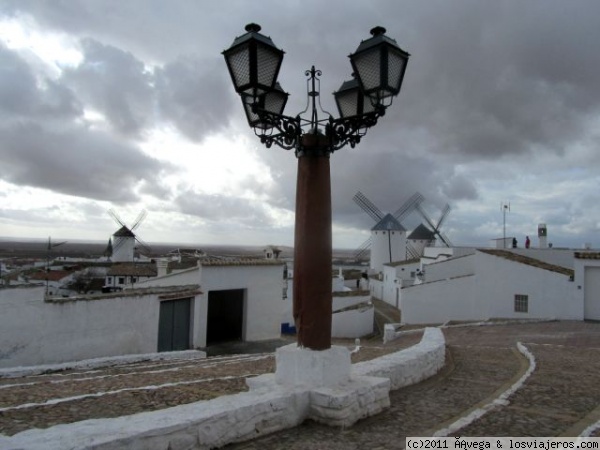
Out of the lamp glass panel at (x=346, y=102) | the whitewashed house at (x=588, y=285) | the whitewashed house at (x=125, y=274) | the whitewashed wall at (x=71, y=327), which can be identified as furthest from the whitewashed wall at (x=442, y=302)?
the whitewashed house at (x=125, y=274)

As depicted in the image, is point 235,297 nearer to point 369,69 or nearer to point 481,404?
point 481,404

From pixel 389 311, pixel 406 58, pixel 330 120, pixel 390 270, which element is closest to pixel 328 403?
pixel 330 120

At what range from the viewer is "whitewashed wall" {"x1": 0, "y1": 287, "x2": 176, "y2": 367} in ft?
37.3

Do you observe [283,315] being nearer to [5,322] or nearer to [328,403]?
[5,322]

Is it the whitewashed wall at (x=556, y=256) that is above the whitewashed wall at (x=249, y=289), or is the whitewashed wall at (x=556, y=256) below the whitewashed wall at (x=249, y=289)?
above

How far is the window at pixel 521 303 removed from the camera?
19078mm

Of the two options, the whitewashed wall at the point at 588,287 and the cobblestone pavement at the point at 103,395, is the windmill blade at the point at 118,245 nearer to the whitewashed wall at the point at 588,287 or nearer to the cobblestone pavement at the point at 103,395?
the whitewashed wall at the point at 588,287

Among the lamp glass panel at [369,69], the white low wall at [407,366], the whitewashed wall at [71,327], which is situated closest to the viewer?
the lamp glass panel at [369,69]

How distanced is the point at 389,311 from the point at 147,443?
32.3m

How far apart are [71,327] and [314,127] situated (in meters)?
10.7

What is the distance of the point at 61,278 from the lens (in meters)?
46.0

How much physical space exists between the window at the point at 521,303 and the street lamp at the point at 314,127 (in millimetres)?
17186

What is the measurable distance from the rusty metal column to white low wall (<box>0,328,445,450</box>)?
679mm

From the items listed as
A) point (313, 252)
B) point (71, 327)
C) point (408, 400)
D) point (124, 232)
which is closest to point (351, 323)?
point (71, 327)
